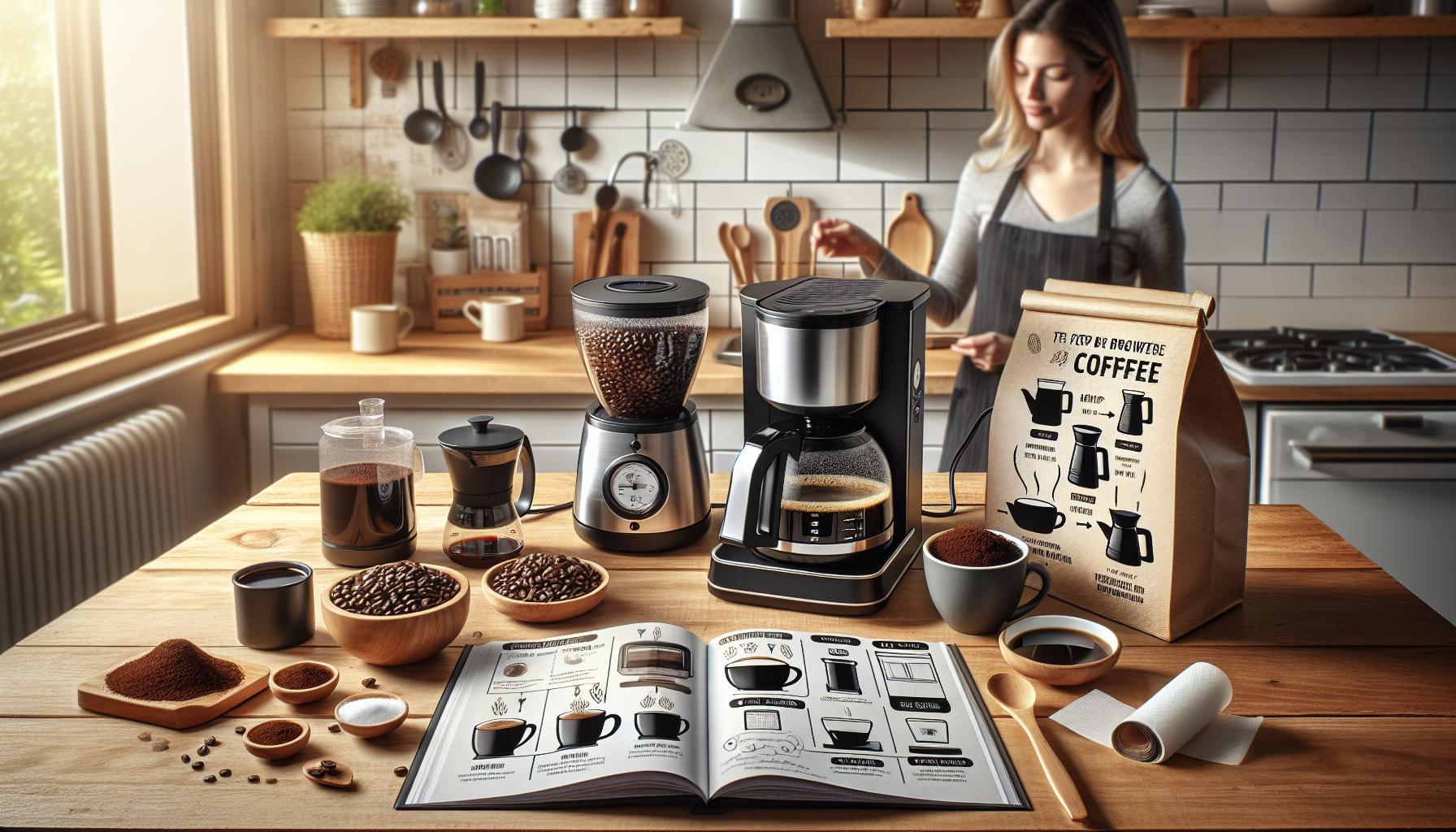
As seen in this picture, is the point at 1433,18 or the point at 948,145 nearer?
the point at 1433,18

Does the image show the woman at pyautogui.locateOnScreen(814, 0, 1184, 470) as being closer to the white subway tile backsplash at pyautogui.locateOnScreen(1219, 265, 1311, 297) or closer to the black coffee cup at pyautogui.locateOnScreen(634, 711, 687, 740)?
the white subway tile backsplash at pyautogui.locateOnScreen(1219, 265, 1311, 297)

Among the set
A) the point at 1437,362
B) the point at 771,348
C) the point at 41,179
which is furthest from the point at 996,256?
the point at 41,179

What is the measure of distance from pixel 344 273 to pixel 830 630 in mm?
2121

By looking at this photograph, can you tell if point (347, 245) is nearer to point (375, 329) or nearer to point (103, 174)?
point (375, 329)

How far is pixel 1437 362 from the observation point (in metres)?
2.54

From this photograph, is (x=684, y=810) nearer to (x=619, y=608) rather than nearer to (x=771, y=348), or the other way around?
(x=619, y=608)

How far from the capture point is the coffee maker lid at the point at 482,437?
127cm

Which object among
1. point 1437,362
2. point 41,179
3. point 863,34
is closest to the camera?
point 41,179

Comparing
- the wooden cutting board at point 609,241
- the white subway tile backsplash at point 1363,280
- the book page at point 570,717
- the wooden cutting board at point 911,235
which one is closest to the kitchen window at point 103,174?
the wooden cutting board at point 609,241

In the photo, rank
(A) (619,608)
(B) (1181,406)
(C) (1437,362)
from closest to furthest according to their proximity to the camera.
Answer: (B) (1181,406) < (A) (619,608) < (C) (1437,362)

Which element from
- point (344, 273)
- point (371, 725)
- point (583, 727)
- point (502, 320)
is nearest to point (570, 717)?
point (583, 727)

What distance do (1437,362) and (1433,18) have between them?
2.73 ft

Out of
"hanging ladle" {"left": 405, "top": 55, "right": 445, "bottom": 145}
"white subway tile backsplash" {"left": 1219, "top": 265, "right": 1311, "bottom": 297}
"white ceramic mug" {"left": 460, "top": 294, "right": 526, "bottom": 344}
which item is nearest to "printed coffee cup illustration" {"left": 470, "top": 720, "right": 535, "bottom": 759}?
"white ceramic mug" {"left": 460, "top": 294, "right": 526, "bottom": 344}

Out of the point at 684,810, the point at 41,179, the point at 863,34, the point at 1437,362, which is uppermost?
the point at 863,34
